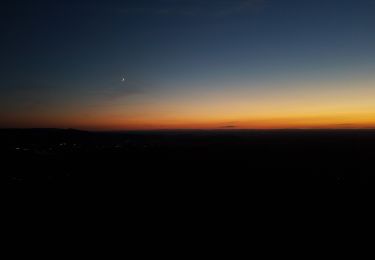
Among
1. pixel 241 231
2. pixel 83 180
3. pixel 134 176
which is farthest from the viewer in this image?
pixel 134 176

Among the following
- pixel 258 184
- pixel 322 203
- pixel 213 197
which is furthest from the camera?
pixel 258 184

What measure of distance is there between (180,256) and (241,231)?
230 inches

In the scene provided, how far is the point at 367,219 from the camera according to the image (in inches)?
883

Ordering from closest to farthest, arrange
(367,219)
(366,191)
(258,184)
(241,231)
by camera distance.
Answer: (241,231)
(367,219)
(366,191)
(258,184)

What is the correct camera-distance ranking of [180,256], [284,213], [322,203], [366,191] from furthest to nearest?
[366,191] → [322,203] → [284,213] → [180,256]

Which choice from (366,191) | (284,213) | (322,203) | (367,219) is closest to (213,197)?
(284,213)

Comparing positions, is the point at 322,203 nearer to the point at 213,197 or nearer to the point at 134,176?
the point at 213,197

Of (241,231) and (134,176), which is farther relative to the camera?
(134,176)

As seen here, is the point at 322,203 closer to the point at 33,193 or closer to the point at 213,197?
the point at 213,197

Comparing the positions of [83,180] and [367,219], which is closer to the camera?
[367,219]

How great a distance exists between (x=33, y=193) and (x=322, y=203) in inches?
1349

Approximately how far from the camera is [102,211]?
25406 millimetres

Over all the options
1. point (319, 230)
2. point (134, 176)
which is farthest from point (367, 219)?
Result: point (134, 176)

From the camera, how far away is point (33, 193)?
115 feet
